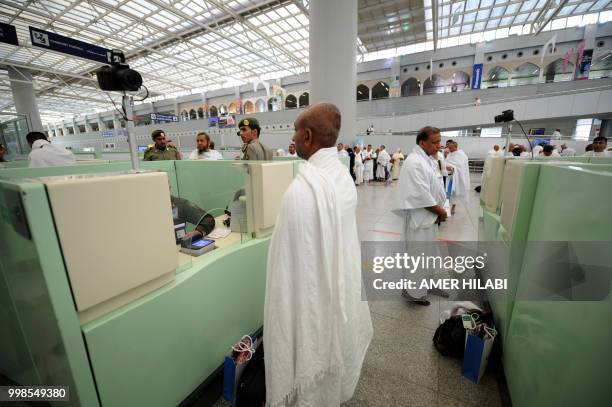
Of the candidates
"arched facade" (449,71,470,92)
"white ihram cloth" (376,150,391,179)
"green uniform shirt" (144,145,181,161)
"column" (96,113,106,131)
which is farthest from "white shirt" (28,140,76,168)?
"column" (96,113,106,131)

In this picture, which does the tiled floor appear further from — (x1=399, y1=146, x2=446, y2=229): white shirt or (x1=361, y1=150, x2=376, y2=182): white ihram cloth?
(x1=361, y1=150, x2=376, y2=182): white ihram cloth

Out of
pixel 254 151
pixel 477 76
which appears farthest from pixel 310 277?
pixel 477 76

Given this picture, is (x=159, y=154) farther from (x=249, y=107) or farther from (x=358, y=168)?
(x=249, y=107)

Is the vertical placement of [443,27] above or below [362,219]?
above

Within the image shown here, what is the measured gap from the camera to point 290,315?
88cm

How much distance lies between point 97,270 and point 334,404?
3.45 feet

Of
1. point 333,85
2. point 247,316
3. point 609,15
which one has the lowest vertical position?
point 247,316

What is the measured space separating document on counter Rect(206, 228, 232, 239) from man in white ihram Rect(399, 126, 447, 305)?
1.50 m

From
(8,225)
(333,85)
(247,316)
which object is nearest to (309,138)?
(8,225)

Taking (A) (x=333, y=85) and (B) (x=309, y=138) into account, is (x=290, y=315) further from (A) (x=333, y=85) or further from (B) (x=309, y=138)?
(A) (x=333, y=85)

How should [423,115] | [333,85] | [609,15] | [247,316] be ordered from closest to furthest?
[247,316] < [333,85] < [609,15] < [423,115]

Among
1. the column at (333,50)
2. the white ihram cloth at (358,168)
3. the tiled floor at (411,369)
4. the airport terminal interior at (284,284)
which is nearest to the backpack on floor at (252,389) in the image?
the airport terminal interior at (284,284)

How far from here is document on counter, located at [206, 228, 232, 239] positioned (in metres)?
1.74

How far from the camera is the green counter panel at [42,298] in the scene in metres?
0.73
